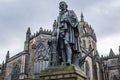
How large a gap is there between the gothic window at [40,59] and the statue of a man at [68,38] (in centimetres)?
2883

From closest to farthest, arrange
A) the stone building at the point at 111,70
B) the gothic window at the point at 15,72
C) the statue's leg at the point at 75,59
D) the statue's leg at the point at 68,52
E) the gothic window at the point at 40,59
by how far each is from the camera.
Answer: the statue's leg at the point at 68,52 → the statue's leg at the point at 75,59 → the gothic window at the point at 40,59 → the gothic window at the point at 15,72 → the stone building at the point at 111,70

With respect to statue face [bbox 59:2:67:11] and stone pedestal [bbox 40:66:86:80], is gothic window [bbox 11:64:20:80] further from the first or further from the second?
stone pedestal [bbox 40:66:86:80]

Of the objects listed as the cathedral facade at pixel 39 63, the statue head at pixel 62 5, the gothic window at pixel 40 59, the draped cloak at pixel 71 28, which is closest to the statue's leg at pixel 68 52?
the draped cloak at pixel 71 28

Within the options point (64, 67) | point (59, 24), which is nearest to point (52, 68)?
point (64, 67)

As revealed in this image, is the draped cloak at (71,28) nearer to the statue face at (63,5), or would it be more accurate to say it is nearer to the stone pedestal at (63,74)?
the statue face at (63,5)

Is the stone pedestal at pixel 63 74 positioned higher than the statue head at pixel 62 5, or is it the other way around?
the statue head at pixel 62 5

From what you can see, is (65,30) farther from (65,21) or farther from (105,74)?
(105,74)

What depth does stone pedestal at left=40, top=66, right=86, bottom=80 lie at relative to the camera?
17.4ft

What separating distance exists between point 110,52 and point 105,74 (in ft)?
55.5

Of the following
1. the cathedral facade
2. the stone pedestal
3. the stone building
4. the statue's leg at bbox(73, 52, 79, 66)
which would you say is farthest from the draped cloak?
Result: the stone building

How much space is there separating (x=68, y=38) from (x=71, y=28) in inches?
12.9

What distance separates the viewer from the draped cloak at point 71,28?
6004 millimetres

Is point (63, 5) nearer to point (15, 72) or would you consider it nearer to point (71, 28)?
point (71, 28)

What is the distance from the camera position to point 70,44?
235 inches
